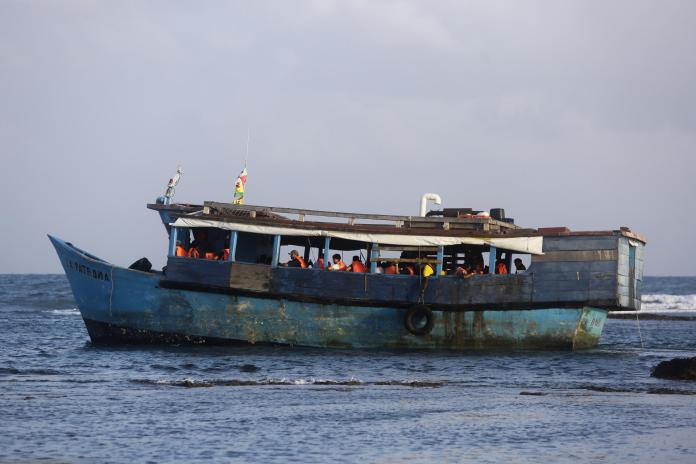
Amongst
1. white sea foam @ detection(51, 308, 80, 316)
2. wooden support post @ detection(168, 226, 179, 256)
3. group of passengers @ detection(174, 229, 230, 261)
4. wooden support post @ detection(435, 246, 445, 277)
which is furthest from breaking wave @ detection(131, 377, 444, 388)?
white sea foam @ detection(51, 308, 80, 316)

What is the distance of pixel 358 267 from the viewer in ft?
72.6

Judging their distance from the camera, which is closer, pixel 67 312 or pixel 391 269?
pixel 391 269

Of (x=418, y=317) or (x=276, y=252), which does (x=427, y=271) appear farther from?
(x=276, y=252)

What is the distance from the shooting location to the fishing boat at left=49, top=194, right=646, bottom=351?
2152 centimetres

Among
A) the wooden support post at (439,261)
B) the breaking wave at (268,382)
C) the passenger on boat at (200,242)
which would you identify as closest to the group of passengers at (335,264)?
the wooden support post at (439,261)

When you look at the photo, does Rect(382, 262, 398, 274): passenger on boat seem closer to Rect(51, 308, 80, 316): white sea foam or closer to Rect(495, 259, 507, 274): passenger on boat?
Rect(495, 259, 507, 274): passenger on boat

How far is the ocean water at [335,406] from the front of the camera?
36.2 feet

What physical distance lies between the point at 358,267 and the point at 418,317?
67.2 inches

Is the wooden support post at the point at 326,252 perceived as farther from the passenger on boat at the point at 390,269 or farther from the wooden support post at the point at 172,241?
the wooden support post at the point at 172,241

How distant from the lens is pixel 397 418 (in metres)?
13.2

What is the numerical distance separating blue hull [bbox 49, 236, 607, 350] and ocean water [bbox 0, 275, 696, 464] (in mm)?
474

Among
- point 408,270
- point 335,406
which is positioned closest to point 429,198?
point 408,270

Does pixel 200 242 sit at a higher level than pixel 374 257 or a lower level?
higher

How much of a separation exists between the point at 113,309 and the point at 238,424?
10717 mm
